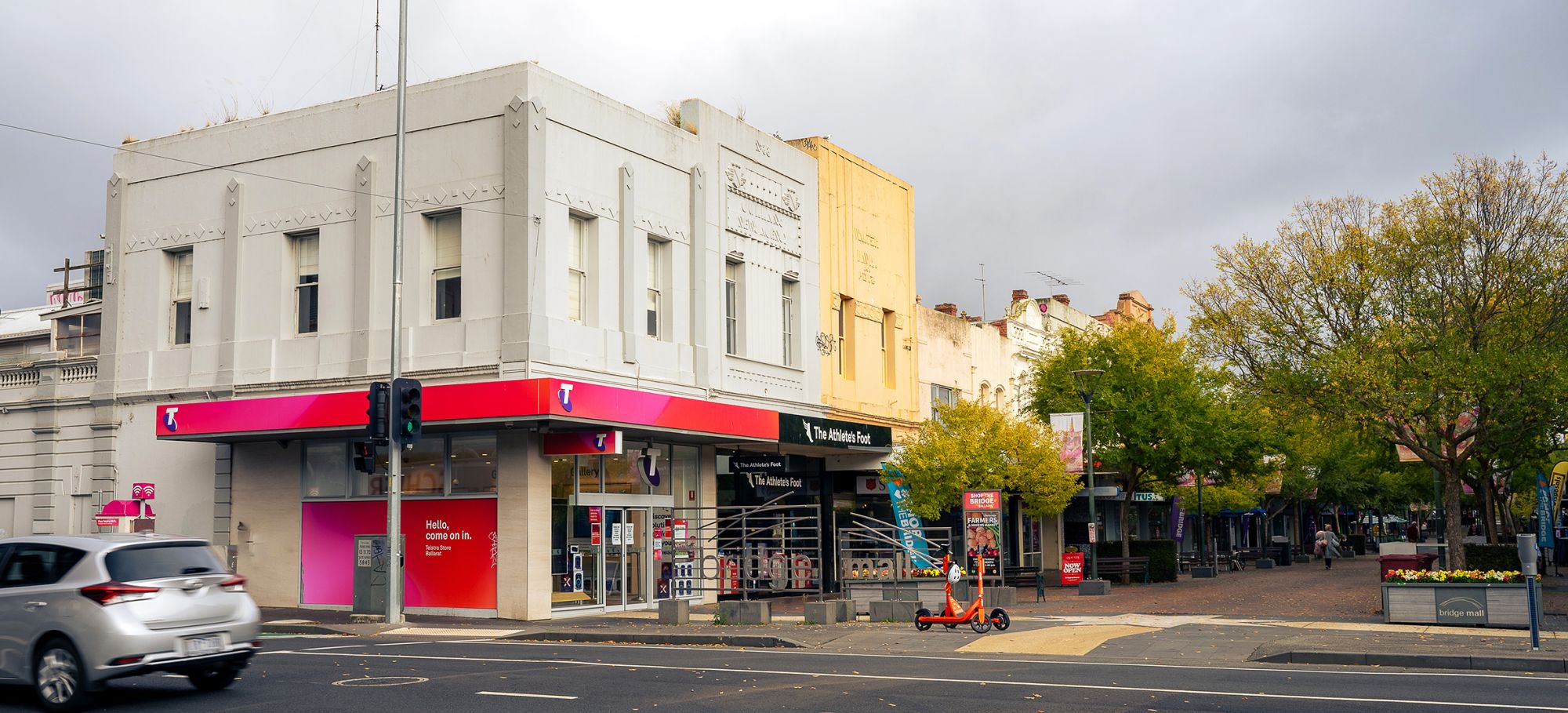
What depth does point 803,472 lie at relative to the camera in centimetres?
3700

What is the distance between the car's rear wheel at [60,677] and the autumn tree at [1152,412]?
107 ft

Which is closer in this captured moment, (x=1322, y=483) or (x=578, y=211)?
(x=578, y=211)

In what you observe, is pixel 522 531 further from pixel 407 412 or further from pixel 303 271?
pixel 303 271

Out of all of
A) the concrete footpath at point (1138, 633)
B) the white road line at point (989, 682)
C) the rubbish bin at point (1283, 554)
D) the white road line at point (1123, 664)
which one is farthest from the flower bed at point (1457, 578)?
the rubbish bin at point (1283, 554)

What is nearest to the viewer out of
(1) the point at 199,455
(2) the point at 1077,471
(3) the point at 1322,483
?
(1) the point at 199,455

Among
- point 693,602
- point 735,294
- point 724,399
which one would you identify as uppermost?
point 735,294

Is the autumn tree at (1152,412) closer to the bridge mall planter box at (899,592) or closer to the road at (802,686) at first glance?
the bridge mall planter box at (899,592)

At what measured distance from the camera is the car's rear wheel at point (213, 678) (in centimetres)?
1357

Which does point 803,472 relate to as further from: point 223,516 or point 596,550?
point 223,516

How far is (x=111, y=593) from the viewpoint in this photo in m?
12.1

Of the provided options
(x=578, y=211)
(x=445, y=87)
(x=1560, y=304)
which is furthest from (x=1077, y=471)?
(x=445, y=87)

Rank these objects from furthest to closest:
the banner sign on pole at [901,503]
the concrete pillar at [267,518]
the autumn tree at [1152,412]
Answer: the autumn tree at [1152,412]
the banner sign on pole at [901,503]
the concrete pillar at [267,518]

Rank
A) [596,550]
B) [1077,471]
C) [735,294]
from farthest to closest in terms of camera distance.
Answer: [1077,471] < [735,294] < [596,550]

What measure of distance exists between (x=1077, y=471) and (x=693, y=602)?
612 inches
